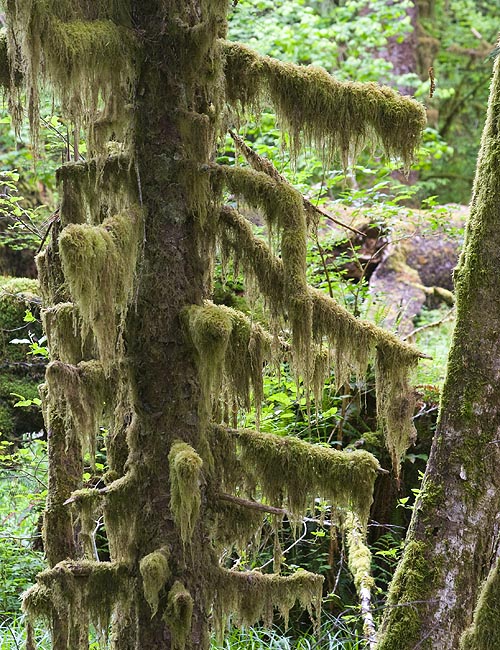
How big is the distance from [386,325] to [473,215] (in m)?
4.38

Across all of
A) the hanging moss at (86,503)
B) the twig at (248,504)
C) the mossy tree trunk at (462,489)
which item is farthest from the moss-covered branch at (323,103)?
the hanging moss at (86,503)

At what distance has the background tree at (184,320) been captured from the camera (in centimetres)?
336

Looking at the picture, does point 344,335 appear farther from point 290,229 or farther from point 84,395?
point 84,395

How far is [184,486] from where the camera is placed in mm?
3107

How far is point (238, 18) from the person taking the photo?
12.8 meters

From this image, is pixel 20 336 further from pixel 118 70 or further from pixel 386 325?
pixel 118 70

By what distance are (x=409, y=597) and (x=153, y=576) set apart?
152cm

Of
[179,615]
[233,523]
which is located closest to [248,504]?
[233,523]

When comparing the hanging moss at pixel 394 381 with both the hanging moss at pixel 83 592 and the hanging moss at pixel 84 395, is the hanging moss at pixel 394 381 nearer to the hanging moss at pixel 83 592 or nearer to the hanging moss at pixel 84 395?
the hanging moss at pixel 84 395

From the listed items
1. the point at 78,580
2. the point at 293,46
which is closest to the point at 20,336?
the point at 78,580

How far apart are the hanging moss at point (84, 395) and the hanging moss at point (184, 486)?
471 millimetres

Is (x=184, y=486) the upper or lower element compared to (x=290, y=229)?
lower

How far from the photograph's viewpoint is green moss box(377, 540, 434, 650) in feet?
12.9

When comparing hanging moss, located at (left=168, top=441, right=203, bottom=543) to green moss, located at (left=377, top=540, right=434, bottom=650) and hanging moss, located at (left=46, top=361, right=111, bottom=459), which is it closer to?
hanging moss, located at (left=46, top=361, right=111, bottom=459)
